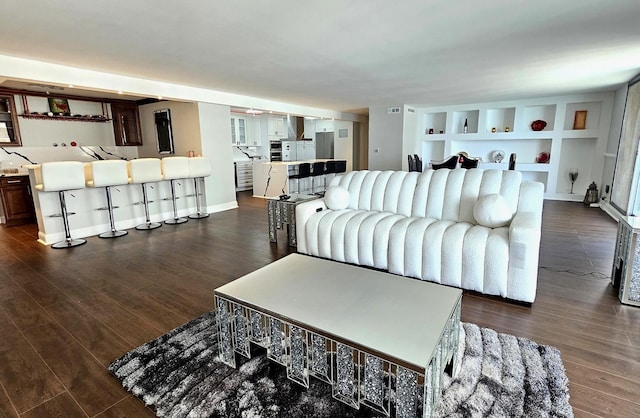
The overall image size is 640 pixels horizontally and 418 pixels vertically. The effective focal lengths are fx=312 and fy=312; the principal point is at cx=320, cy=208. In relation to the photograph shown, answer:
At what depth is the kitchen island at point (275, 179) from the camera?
24.7 ft

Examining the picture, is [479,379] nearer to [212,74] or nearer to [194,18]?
[194,18]

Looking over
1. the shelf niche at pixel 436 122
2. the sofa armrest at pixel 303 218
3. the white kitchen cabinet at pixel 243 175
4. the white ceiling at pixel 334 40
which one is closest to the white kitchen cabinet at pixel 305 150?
the white kitchen cabinet at pixel 243 175

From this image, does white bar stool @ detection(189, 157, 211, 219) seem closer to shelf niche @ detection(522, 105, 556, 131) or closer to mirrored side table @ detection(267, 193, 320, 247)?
mirrored side table @ detection(267, 193, 320, 247)

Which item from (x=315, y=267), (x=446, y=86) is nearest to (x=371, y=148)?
(x=446, y=86)

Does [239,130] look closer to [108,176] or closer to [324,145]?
[324,145]

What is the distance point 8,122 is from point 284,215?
5608 mm

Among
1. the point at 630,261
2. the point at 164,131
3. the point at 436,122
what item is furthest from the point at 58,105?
the point at 436,122

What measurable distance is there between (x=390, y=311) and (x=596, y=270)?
286 centimetres

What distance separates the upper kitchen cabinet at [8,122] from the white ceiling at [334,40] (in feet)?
9.18

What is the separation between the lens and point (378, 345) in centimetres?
128

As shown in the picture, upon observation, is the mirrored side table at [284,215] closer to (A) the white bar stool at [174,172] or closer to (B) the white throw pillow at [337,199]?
(B) the white throw pillow at [337,199]

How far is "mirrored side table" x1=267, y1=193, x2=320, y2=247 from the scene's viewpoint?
3.90 m

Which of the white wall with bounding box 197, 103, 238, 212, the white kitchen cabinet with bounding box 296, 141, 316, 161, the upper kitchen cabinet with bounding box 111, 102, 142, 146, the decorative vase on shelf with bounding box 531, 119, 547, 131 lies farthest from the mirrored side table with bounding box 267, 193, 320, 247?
the white kitchen cabinet with bounding box 296, 141, 316, 161

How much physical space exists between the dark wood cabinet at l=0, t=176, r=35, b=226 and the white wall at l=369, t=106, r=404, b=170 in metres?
7.29
